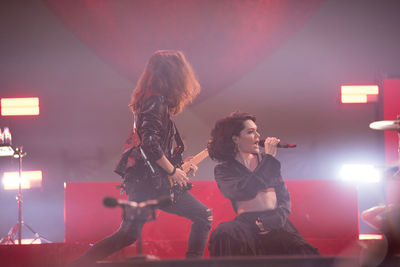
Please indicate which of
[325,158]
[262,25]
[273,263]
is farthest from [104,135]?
[273,263]

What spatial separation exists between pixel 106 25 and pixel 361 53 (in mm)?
3410

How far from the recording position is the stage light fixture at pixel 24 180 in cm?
594

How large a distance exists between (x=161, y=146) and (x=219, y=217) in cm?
136

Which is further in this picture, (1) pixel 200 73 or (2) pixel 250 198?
(1) pixel 200 73

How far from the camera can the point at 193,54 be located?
6.20 metres

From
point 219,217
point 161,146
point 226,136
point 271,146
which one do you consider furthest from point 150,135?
point 219,217

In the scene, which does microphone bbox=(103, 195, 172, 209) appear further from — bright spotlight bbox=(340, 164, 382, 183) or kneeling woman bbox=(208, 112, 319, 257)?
bright spotlight bbox=(340, 164, 382, 183)

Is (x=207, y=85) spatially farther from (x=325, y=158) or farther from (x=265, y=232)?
(x=265, y=232)

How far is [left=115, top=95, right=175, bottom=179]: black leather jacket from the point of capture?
9.51 feet

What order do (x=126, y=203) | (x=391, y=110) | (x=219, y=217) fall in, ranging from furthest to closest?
(x=391, y=110)
(x=219, y=217)
(x=126, y=203)

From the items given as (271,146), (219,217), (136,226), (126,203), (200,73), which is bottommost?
(219,217)

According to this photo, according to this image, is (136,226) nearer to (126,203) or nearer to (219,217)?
(126,203)

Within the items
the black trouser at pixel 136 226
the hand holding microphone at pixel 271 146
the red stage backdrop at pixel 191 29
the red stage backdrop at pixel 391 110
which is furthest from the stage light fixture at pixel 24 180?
the red stage backdrop at pixel 391 110

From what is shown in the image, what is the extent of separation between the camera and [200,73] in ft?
20.4
